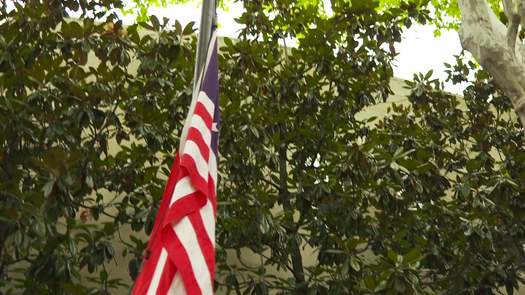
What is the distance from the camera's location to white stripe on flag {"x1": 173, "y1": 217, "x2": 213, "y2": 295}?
2.81 metres

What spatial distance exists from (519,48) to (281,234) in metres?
2.19

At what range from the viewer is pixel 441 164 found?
693cm

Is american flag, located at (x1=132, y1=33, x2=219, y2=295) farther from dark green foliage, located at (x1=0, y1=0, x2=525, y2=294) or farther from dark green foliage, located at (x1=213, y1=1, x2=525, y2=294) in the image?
dark green foliage, located at (x1=213, y1=1, x2=525, y2=294)

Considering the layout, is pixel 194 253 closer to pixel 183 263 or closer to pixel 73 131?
pixel 183 263

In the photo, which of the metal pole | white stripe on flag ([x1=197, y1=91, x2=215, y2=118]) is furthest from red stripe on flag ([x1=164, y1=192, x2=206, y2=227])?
the metal pole

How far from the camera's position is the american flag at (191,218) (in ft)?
9.11

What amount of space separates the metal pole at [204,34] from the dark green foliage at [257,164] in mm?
1400

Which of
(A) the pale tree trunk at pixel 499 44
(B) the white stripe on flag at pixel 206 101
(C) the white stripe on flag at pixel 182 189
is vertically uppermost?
(A) the pale tree trunk at pixel 499 44

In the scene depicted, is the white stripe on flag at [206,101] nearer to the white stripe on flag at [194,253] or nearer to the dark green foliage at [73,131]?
the white stripe on flag at [194,253]

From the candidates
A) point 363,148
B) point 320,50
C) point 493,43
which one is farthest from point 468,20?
point 320,50

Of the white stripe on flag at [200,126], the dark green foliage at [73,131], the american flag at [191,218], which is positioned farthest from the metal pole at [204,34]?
the dark green foliage at [73,131]

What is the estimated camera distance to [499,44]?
4.30 meters

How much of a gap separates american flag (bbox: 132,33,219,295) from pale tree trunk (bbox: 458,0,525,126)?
1.96m

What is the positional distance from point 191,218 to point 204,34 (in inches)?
38.4
